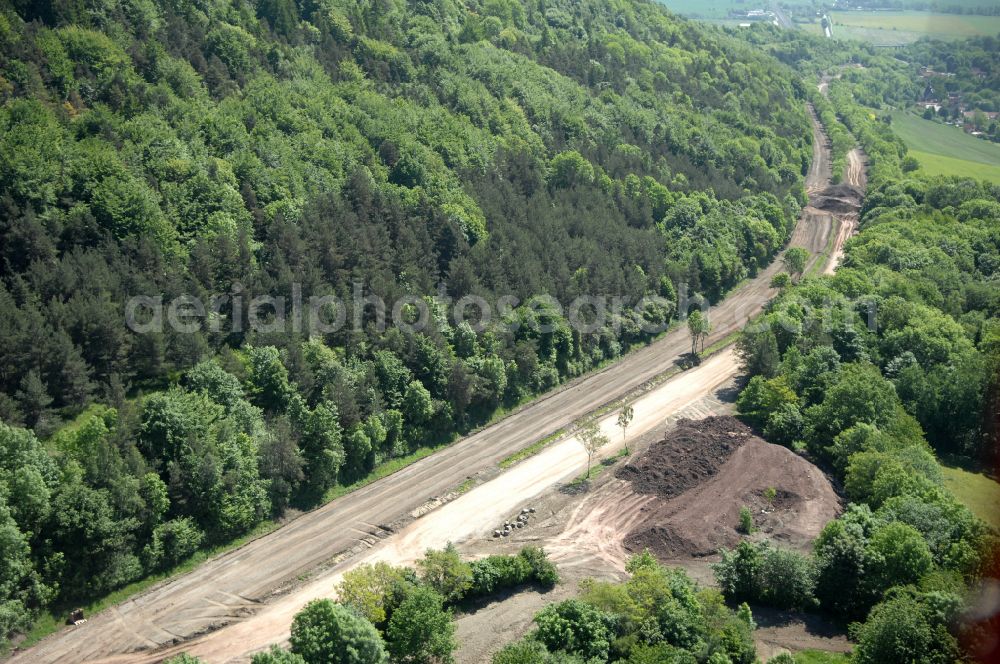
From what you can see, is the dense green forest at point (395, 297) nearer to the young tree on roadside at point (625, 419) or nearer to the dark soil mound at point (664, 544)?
the dark soil mound at point (664, 544)

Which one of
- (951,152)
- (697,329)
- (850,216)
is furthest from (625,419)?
(951,152)

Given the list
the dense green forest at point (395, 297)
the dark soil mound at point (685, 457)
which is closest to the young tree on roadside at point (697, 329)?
the dense green forest at point (395, 297)

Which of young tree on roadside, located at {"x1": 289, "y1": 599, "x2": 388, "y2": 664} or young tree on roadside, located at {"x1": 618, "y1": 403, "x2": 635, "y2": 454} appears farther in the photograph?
young tree on roadside, located at {"x1": 618, "y1": 403, "x2": 635, "y2": 454}

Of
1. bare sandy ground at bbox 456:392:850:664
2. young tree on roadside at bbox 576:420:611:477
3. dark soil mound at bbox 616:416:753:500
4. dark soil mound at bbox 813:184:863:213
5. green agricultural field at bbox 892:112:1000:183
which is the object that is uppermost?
young tree on roadside at bbox 576:420:611:477

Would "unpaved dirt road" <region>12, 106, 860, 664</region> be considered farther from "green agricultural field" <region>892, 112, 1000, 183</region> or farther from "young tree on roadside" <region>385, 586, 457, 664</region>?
"green agricultural field" <region>892, 112, 1000, 183</region>

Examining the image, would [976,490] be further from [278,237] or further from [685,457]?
[278,237]

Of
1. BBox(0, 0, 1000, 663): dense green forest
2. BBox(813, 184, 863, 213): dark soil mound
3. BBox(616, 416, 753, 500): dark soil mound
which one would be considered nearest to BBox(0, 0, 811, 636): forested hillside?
BBox(0, 0, 1000, 663): dense green forest
